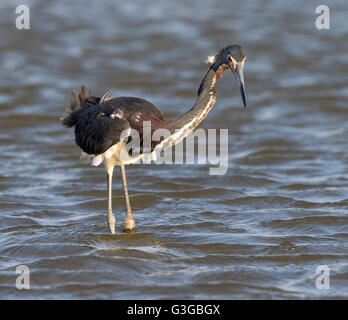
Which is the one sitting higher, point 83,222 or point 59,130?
point 59,130

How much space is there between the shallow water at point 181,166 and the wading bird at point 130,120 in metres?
1.00

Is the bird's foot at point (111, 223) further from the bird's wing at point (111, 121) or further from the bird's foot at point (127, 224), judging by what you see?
the bird's wing at point (111, 121)

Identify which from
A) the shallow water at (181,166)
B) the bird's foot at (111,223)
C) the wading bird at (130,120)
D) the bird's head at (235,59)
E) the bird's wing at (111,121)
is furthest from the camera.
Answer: the bird's foot at (111,223)

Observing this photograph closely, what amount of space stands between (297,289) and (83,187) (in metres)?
4.61

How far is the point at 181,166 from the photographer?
1241 centimetres

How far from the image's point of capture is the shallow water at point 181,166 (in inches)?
324

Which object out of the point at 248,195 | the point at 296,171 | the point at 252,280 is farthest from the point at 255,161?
the point at 252,280

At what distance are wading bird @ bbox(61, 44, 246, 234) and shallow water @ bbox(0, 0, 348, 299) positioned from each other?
1.00 meters

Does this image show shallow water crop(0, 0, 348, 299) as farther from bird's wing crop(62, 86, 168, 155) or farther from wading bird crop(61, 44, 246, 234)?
bird's wing crop(62, 86, 168, 155)

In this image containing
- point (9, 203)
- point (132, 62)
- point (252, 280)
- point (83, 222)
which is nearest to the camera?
point (252, 280)

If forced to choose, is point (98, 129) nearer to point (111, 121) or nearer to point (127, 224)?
point (111, 121)

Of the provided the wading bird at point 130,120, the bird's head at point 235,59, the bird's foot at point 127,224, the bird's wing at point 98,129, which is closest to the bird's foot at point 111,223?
the wading bird at point 130,120
